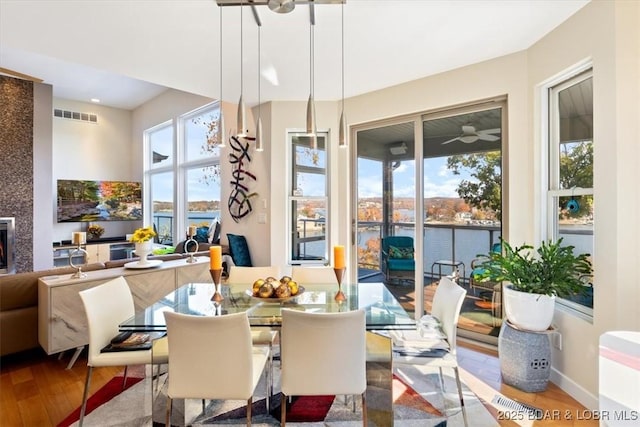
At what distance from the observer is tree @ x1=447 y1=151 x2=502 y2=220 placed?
120 inches

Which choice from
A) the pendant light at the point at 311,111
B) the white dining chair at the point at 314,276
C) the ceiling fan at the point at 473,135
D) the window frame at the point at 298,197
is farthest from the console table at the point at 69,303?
the ceiling fan at the point at 473,135

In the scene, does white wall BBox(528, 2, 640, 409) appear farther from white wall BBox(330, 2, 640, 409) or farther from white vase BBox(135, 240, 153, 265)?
white vase BBox(135, 240, 153, 265)

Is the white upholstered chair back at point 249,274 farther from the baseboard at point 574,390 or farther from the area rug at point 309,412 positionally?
the baseboard at point 574,390

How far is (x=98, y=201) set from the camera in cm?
655

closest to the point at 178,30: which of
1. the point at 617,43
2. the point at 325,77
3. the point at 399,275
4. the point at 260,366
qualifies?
the point at 325,77

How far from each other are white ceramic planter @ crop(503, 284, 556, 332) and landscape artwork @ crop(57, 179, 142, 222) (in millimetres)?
7145

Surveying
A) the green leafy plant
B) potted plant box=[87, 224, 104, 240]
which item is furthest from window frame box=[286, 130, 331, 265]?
potted plant box=[87, 224, 104, 240]

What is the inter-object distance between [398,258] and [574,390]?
185cm

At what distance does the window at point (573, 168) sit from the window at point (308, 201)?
7.67ft

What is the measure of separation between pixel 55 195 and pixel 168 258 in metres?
4.45

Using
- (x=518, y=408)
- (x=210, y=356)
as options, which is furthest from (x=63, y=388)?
(x=518, y=408)

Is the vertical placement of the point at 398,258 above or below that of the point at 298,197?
below

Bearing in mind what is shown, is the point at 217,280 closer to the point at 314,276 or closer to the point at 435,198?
the point at 314,276

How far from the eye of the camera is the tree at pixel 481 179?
305 centimetres
